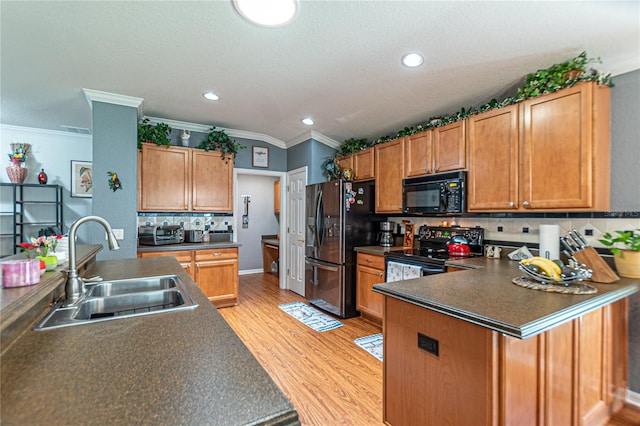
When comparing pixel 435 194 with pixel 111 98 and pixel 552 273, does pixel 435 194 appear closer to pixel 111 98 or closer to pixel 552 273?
pixel 552 273

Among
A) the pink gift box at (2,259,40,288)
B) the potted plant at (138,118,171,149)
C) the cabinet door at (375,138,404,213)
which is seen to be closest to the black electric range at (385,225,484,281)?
the cabinet door at (375,138,404,213)

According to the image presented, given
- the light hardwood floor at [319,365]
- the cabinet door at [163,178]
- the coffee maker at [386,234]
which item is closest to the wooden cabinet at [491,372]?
the light hardwood floor at [319,365]

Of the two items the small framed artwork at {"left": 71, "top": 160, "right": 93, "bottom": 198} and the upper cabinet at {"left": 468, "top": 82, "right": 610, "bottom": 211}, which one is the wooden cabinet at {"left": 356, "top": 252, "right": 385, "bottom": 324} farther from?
the small framed artwork at {"left": 71, "top": 160, "right": 93, "bottom": 198}

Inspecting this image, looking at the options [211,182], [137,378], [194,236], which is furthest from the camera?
[211,182]

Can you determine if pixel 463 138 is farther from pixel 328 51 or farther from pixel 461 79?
pixel 328 51

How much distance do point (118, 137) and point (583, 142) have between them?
164 inches

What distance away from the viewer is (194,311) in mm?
1229

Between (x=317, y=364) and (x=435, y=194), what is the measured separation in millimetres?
1948

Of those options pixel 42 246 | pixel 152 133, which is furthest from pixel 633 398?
pixel 152 133

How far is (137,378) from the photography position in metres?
0.73

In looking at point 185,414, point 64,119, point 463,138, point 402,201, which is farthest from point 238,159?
point 185,414

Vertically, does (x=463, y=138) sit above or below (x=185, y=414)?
above

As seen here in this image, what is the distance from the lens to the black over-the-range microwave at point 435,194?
281 centimetres

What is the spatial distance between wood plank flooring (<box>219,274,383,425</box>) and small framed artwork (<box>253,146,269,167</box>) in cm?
218
